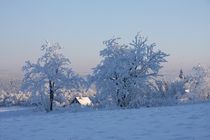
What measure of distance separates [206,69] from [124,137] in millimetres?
54416

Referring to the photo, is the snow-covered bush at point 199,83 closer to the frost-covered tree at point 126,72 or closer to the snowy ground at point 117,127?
the frost-covered tree at point 126,72

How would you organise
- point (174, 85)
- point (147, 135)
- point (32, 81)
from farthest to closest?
point (174, 85)
point (32, 81)
point (147, 135)

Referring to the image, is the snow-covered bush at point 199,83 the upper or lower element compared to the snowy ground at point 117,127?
upper

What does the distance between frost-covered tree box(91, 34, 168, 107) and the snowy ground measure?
22.8m

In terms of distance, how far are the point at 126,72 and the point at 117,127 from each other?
26401mm

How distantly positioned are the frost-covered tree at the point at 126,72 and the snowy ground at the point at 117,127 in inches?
897

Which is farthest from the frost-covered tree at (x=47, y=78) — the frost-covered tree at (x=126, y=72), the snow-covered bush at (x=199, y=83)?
the snow-covered bush at (x=199, y=83)

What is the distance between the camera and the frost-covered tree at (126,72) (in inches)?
1564

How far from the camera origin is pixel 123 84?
39.7 m

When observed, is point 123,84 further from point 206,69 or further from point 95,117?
point 206,69

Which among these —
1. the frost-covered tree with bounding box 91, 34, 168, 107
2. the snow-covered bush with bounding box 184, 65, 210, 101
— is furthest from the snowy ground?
the snow-covered bush with bounding box 184, 65, 210, 101

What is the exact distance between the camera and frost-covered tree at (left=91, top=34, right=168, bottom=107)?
39.7 meters

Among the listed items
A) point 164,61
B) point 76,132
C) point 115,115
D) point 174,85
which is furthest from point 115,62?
point 174,85

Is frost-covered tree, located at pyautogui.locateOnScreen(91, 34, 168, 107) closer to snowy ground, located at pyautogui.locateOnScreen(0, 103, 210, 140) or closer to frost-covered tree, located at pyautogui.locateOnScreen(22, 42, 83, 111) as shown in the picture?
frost-covered tree, located at pyautogui.locateOnScreen(22, 42, 83, 111)
